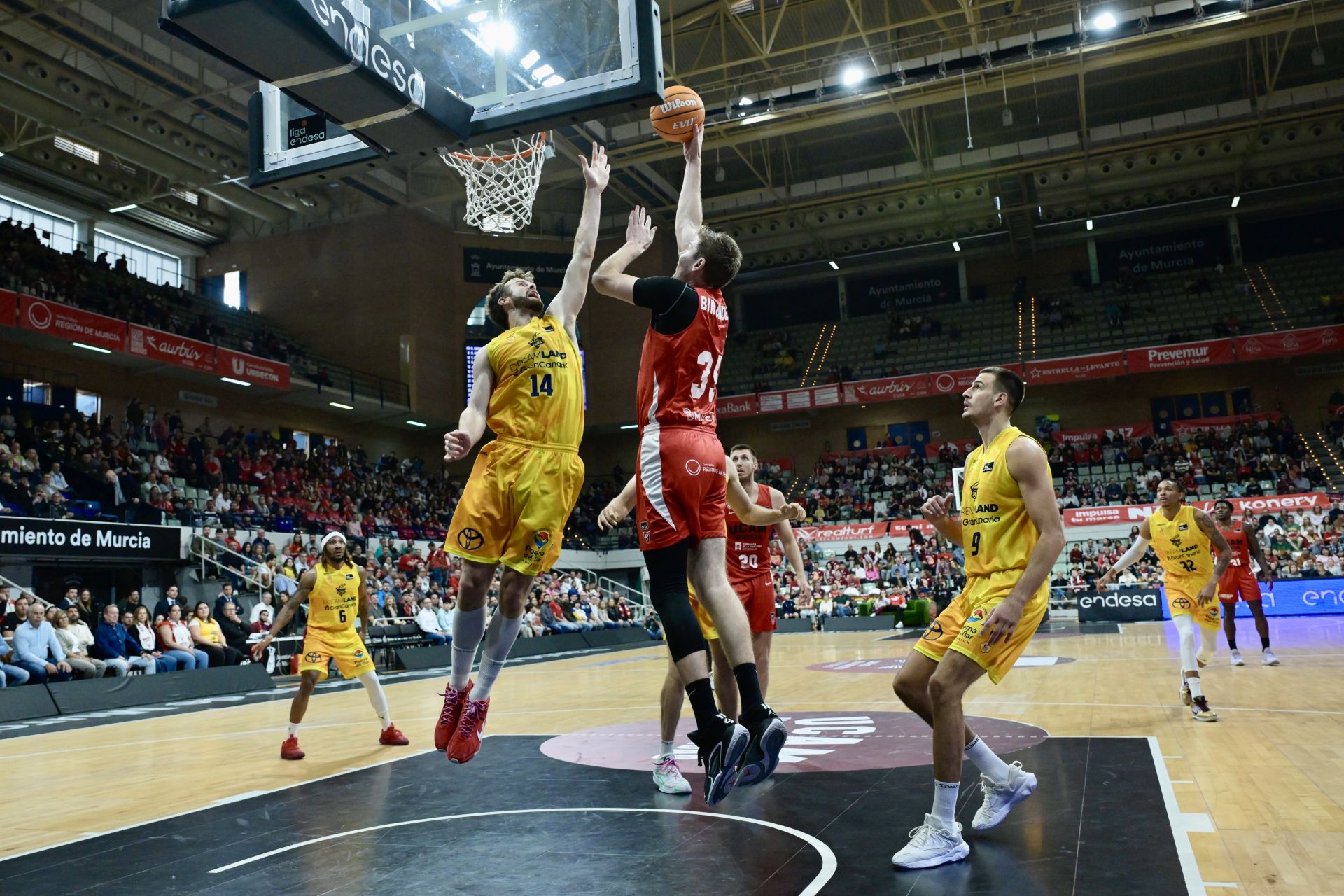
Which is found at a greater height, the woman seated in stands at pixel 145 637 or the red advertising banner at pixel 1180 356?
the red advertising banner at pixel 1180 356

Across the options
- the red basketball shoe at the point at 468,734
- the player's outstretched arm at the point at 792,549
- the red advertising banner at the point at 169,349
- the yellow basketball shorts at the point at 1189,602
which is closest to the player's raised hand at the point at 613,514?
the red basketball shoe at the point at 468,734

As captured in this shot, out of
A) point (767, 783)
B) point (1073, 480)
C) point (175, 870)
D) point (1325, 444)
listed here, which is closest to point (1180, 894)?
point (767, 783)

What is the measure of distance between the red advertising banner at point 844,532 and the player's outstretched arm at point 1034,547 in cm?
2545

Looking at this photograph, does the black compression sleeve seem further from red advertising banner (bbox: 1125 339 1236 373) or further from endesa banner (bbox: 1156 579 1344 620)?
red advertising banner (bbox: 1125 339 1236 373)

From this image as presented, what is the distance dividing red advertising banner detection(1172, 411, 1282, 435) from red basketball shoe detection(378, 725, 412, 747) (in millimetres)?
29666

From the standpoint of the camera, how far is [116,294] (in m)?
23.9

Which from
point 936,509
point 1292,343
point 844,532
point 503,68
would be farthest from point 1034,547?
point 1292,343

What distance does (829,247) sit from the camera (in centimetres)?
3516

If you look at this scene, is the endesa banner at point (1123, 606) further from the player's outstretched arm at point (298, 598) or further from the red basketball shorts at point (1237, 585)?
the player's outstretched arm at point (298, 598)

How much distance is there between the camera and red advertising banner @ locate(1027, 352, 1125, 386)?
30.1 meters

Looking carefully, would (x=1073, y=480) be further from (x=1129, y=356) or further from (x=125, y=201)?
(x=125, y=201)

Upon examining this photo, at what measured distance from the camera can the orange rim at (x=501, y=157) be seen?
1184 centimetres

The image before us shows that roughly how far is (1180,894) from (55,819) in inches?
218

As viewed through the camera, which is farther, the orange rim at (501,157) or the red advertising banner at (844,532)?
the red advertising banner at (844,532)
